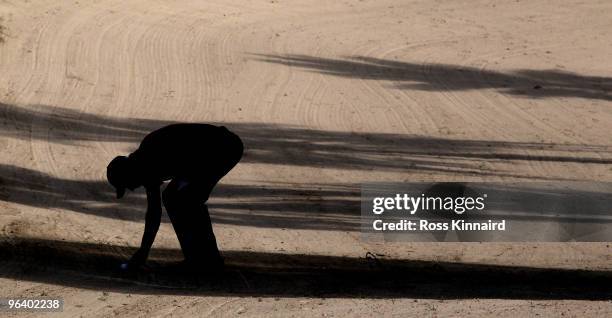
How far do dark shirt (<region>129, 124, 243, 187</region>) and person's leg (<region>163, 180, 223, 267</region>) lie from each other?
13 centimetres

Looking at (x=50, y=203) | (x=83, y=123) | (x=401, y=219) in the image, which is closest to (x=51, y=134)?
(x=83, y=123)

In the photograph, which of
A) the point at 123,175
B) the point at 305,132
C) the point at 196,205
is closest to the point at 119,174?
the point at 123,175

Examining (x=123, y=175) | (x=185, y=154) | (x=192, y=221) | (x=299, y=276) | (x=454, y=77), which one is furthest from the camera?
(x=454, y=77)

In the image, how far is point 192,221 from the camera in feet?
32.5

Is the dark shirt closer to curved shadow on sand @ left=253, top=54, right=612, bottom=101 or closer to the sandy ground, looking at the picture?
the sandy ground

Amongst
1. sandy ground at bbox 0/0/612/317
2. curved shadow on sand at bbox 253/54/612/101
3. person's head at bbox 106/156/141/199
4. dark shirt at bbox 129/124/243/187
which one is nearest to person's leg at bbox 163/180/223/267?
dark shirt at bbox 129/124/243/187

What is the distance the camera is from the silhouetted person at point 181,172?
942cm

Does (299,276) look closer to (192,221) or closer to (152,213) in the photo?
(192,221)

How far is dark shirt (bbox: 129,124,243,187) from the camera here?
9.41 m

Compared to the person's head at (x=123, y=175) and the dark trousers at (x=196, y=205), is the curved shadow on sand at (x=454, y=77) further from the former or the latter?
the person's head at (x=123, y=175)

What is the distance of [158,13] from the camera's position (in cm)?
2244

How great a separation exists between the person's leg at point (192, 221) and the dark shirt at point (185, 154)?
13 cm

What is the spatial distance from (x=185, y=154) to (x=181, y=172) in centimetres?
19

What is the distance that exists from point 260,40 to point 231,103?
3697 mm
